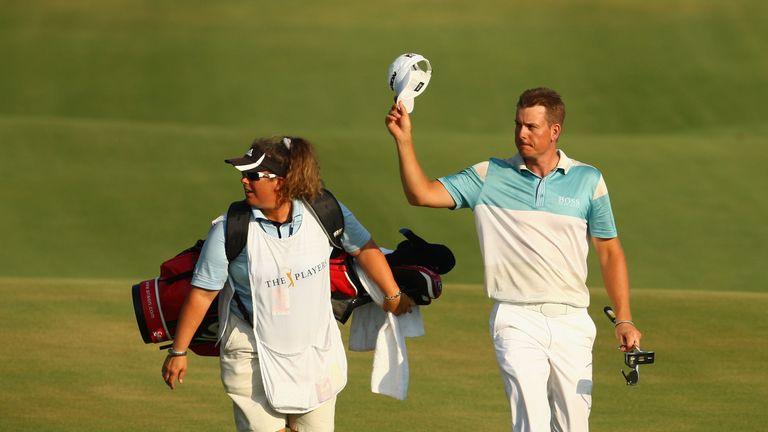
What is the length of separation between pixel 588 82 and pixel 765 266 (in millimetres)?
13618

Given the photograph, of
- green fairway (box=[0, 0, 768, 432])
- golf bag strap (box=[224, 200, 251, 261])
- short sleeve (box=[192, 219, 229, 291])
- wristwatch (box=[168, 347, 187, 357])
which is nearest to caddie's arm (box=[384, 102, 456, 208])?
golf bag strap (box=[224, 200, 251, 261])

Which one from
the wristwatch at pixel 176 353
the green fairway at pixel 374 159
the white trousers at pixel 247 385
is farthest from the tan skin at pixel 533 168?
the green fairway at pixel 374 159

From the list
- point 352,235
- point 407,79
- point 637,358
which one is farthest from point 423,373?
point 407,79

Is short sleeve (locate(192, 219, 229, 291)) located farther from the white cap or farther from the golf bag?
the white cap

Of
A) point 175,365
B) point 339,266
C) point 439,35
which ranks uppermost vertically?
point 439,35

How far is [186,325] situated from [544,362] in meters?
2.03

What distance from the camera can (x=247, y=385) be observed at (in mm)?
7762

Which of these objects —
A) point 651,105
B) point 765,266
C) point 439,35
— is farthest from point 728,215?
point 439,35

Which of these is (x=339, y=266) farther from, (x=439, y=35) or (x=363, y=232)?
(x=439, y=35)

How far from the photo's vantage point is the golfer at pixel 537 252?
7875mm

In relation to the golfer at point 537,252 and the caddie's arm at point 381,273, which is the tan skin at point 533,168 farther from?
the caddie's arm at point 381,273

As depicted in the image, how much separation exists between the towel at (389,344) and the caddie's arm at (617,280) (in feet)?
3.74

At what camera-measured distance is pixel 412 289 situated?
8.31 metres

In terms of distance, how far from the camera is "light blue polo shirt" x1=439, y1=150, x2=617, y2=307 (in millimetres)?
7945
